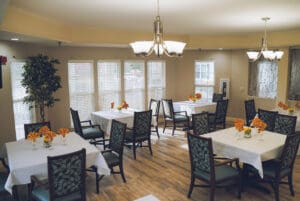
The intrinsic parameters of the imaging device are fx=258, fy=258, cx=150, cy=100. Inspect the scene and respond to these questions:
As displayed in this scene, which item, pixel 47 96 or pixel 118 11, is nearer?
pixel 118 11

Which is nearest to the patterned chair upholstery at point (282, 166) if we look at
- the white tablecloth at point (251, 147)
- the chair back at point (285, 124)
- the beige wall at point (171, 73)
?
the white tablecloth at point (251, 147)

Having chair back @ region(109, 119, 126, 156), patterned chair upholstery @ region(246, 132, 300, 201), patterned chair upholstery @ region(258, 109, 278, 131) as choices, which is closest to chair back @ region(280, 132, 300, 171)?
patterned chair upholstery @ region(246, 132, 300, 201)

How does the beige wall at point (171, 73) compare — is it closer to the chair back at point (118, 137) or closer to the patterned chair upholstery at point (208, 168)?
the chair back at point (118, 137)

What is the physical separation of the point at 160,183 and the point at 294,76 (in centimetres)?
522

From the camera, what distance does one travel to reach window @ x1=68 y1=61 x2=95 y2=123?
7086 millimetres

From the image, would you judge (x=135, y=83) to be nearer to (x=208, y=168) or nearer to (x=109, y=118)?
(x=109, y=118)

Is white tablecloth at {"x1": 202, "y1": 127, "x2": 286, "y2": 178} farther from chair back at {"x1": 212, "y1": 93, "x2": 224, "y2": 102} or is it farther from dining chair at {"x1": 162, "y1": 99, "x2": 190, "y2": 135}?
chair back at {"x1": 212, "y1": 93, "x2": 224, "y2": 102}

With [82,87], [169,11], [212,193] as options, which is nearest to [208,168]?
[212,193]

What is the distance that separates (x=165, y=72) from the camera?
8805 mm

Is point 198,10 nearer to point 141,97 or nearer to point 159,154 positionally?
point 159,154

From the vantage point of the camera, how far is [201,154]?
363cm

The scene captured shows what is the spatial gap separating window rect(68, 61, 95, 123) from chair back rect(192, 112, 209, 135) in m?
3.64

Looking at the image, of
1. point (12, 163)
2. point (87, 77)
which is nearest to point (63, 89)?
point (87, 77)

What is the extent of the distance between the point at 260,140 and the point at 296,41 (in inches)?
139
